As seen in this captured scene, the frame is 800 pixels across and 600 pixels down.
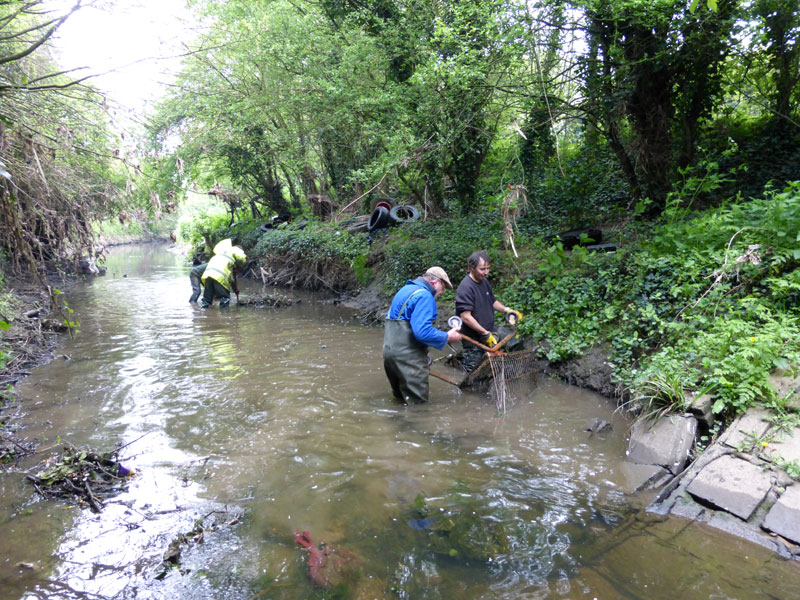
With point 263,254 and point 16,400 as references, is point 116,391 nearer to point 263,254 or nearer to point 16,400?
point 16,400

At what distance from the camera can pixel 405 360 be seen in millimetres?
5398

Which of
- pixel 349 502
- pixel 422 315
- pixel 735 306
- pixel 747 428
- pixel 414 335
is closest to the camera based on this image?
pixel 349 502

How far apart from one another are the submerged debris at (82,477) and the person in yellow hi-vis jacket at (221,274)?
802 cm

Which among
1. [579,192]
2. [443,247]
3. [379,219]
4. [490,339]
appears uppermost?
[579,192]

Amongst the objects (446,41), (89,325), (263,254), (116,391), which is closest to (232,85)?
(263,254)

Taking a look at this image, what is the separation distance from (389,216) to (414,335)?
27.8 ft

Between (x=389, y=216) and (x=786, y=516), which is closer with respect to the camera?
(x=786, y=516)

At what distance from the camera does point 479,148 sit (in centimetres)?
1120

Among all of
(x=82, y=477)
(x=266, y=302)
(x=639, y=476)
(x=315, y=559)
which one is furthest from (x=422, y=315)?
(x=266, y=302)

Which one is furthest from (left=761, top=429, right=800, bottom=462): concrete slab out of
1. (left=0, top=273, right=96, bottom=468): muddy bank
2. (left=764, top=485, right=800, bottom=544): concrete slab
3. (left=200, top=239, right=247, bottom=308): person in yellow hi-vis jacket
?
(left=200, top=239, right=247, bottom=308): person in yellow hi-vis jacket

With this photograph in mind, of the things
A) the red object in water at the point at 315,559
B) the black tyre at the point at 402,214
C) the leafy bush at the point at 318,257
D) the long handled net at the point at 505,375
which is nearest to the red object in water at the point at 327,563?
the red object in water at the point at 315,559

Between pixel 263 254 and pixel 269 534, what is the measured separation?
15.1 m

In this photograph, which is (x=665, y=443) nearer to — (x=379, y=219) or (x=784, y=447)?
(x=784, y=447)

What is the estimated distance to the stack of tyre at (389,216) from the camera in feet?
43.5
